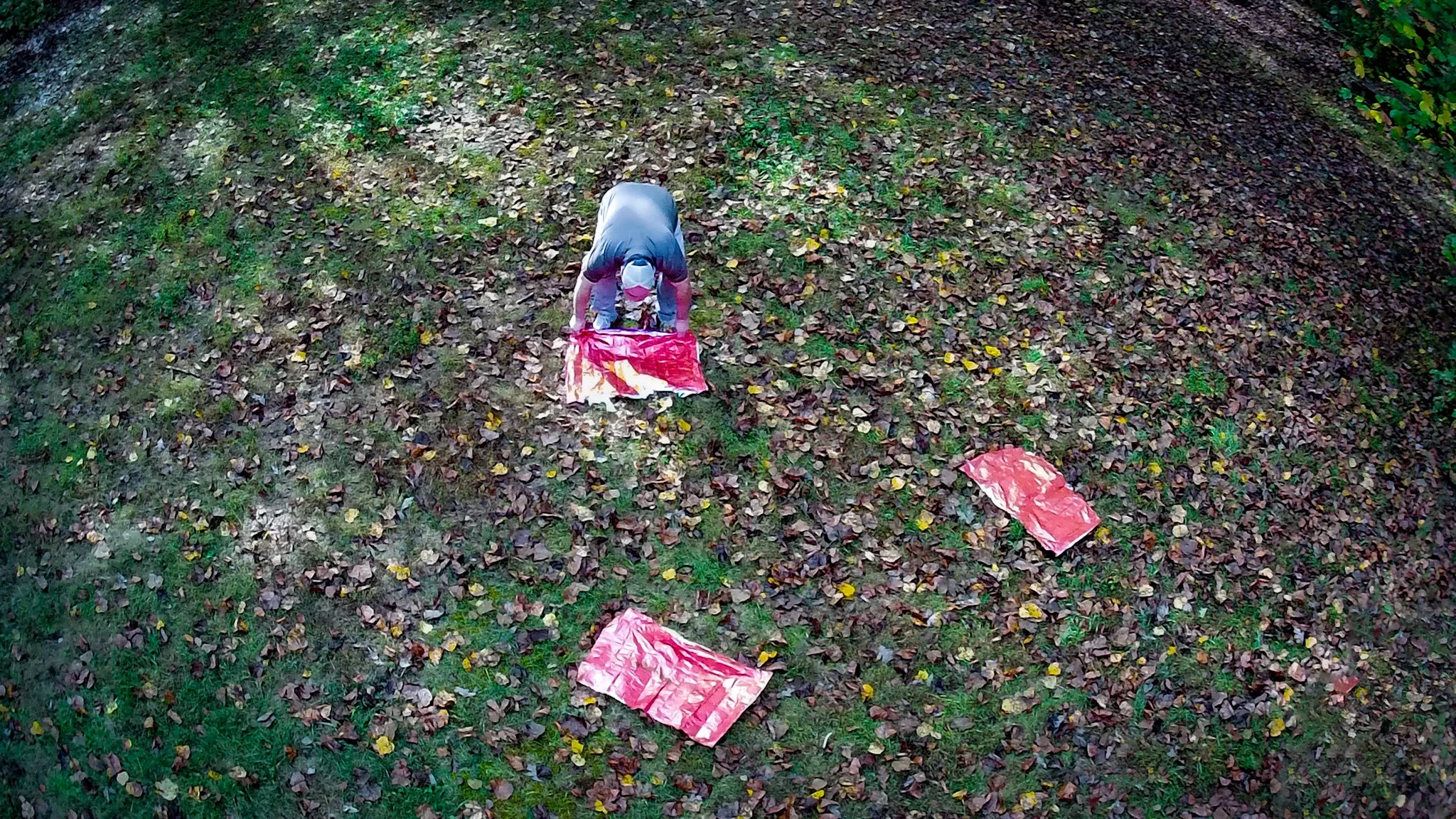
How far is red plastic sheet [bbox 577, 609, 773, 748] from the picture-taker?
477cm

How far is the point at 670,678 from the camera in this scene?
489 centimetres

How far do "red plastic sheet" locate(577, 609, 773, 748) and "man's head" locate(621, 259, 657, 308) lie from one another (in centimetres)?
201

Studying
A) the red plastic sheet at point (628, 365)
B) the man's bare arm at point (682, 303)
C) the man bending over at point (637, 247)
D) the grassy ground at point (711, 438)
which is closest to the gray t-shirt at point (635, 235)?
the man bending over at point (637, 247)

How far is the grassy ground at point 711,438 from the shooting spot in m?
4.81

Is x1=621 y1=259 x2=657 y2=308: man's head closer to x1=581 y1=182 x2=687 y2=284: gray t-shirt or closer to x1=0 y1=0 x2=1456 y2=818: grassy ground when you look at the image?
x1=581 y1=182 x2=687 y2=284: gray t-shirt

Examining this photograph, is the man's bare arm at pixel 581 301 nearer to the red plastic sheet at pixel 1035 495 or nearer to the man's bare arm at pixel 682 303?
the man's bare arm at pixel 682 303

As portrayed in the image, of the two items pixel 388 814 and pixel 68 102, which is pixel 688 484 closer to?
pixel 388 814

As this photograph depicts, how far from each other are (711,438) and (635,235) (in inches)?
58.6

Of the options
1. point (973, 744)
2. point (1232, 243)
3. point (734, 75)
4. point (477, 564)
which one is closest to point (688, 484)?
point (477, 564)

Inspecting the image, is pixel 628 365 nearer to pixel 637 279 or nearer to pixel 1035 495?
pixel 637 279

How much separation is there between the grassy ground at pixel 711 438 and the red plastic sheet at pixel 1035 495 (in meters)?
0.14

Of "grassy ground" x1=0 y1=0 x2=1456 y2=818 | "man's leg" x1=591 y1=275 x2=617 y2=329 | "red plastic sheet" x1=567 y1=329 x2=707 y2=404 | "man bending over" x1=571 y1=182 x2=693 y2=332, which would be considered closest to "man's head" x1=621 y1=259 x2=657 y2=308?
"man bending over" x1=571 y1=182 x2=693 y2=332

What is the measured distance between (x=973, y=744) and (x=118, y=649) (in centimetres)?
504

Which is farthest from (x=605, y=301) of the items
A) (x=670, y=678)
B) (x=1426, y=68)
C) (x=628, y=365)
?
(x=1426, y=68)
